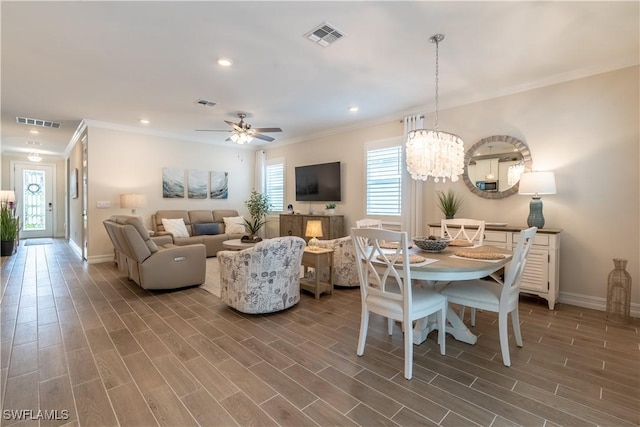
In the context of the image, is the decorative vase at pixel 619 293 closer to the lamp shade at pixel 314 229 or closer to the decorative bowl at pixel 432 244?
the decorative bowl at pixel 432 244

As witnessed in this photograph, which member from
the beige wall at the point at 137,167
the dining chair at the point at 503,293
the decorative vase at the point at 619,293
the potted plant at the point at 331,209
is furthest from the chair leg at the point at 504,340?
the beige wall at the point at 137,167

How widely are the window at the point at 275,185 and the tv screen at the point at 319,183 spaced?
2.58ft

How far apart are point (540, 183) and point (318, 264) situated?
2.81 metres

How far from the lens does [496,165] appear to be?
429 centimetres

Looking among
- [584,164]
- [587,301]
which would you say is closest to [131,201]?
[584,164]

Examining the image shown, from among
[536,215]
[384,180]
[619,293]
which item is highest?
[384,180]

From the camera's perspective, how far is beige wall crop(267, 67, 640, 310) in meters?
3.40

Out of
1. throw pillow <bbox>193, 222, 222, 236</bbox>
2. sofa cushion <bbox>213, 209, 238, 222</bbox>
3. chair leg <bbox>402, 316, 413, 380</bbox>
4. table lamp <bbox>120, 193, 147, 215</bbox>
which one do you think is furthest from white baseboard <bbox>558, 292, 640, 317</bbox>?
table lamp <bbox>120, 193, 147, 215</bbox>

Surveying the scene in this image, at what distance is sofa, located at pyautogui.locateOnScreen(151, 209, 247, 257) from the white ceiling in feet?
7.97

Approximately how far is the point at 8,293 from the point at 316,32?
16.7ft

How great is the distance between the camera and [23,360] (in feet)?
7.80

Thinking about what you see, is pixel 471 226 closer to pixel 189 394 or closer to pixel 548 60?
pixel 548 60

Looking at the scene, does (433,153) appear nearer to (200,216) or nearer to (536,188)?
(536,188)

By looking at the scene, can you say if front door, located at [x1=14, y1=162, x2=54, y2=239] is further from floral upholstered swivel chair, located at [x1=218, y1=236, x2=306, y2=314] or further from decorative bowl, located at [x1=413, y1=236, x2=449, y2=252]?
decorative bowl, located at [x1=413, y1=236, x2=449, y2=252]
